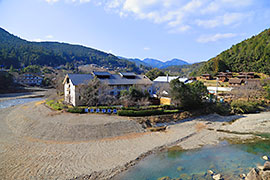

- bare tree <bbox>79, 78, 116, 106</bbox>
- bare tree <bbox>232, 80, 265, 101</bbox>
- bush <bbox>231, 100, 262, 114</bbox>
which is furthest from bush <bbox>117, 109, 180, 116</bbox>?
bare tree <bbox>232, 80, 265, 101</bbox>

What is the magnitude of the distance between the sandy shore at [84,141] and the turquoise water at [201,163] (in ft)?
3.70

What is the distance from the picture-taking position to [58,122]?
66.7 feet

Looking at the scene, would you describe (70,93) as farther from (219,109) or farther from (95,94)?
(219,109)

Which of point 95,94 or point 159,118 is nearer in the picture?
point 159,118

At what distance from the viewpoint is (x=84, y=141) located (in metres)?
17.7

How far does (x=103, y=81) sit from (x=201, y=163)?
2206cm

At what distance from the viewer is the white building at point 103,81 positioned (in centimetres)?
2855

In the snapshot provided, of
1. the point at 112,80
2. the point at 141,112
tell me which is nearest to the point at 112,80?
the point at 112,80

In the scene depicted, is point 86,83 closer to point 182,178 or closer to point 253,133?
point 182,178

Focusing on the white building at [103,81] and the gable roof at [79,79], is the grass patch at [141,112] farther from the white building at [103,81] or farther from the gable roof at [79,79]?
the gable roof at [79,79]

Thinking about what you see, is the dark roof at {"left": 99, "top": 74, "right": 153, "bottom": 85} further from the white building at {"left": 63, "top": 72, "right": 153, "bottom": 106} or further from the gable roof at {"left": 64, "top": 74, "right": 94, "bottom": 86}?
the gable roof at {"left": 64, "top": 74, "right": 94, "bottom": 86}

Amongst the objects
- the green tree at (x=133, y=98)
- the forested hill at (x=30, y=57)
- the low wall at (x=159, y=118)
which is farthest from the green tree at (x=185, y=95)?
the forested hill at (x=30, y=57)

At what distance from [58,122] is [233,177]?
1914cm

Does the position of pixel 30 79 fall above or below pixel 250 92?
above
